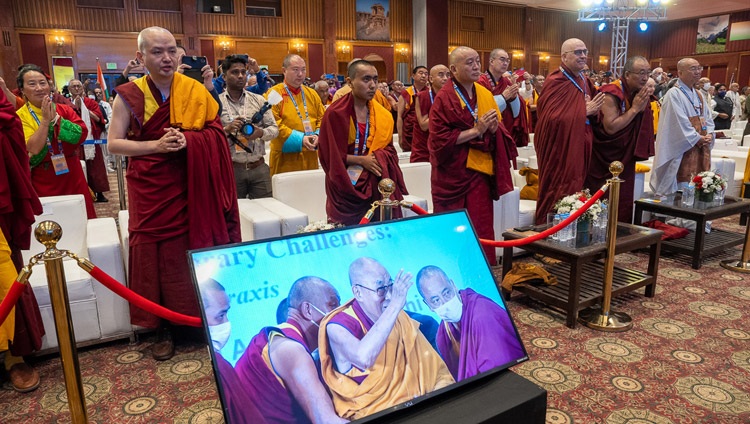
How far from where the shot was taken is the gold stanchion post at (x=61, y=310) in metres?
1.44

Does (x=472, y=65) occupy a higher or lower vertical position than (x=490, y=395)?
higher

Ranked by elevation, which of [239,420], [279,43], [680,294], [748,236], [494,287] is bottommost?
[680,294]

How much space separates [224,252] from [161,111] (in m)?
1.46

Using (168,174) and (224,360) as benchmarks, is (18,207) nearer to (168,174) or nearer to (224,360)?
(168,174)

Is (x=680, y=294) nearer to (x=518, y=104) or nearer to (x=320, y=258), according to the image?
(x=518, y=104)

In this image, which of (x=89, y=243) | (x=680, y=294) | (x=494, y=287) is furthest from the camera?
(x=680, y=294)

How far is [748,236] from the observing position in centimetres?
399

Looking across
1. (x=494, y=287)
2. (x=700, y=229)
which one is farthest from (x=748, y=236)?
(x=494, y=287)

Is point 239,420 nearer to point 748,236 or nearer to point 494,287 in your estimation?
point 494,287

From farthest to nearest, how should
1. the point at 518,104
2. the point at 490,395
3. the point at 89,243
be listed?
the point at 518,104 → the point at 89,243 → the point at 490,395

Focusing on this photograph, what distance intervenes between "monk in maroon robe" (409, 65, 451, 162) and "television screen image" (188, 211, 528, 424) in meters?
3.67

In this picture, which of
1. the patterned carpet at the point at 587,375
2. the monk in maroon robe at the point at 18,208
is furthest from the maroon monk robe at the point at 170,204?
the monk in maroon robe at the point at 18,208

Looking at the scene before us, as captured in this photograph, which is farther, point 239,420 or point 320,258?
point 320,258

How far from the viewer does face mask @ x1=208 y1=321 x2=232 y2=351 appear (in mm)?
1223
